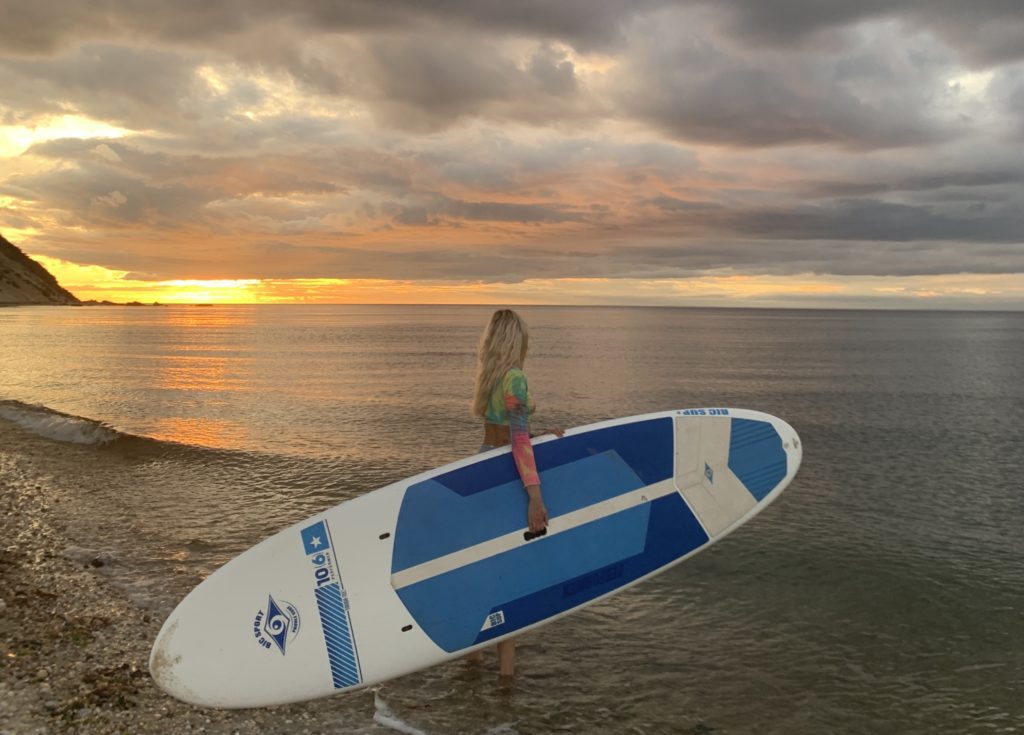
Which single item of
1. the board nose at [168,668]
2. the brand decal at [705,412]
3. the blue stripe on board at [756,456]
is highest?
the brand decal at [705,412]

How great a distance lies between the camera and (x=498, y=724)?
217 inches

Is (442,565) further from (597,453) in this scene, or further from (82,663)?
(82,663)

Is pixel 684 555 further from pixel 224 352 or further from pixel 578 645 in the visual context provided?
pixel 224 352

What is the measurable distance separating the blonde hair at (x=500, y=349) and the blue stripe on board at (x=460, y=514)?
1.00 meters

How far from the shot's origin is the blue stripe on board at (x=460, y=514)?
19.4 ft

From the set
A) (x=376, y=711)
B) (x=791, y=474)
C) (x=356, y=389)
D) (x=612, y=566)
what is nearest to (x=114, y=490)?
(x=376, y=711)

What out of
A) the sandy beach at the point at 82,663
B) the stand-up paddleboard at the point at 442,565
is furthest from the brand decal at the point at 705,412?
the sandy beach at the point at 82,663

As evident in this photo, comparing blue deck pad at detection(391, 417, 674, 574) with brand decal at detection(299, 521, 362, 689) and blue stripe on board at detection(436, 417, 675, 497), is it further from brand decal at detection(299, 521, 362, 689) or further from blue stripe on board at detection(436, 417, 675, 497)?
brand decal at detection(299, 521, 362, 689)

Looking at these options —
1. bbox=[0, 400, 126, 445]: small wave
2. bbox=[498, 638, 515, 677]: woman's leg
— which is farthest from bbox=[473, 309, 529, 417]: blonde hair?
bbox=[0, 400, 126, 445]: small wave

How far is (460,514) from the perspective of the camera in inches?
235

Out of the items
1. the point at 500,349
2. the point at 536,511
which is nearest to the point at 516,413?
the point at 500,349

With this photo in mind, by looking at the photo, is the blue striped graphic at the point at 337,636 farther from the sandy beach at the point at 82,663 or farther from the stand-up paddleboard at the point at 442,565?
the sandy beach at the point at 82,663

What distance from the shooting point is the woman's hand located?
5.60 m

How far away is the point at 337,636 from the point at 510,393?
2.39 meters
